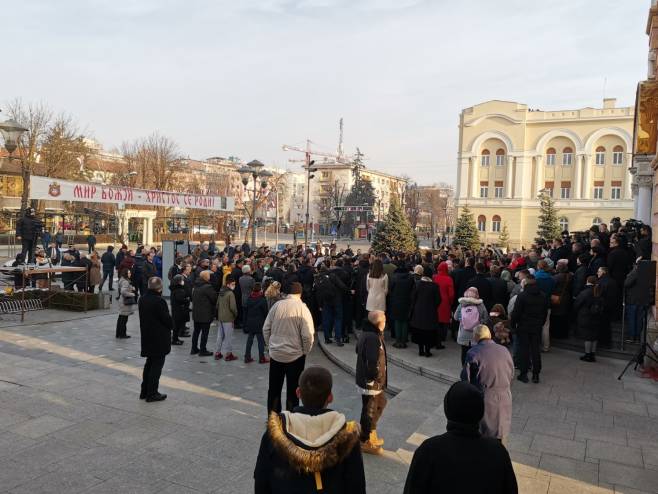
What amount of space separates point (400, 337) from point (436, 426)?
391 centimetres

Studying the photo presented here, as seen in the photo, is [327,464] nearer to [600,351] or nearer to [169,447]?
[169,447]

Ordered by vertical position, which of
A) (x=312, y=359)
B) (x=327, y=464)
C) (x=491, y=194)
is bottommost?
(x=312, y=359)

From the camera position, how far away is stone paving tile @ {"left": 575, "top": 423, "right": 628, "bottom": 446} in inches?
244

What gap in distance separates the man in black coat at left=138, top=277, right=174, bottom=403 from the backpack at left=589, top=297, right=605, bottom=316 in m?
7.12

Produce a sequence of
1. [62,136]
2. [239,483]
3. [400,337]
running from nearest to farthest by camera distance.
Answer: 1. [239,483]
2. [400,337]
3. [62,136]

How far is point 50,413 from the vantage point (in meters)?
6.89

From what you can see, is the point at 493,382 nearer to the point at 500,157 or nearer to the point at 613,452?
the point at 613,452

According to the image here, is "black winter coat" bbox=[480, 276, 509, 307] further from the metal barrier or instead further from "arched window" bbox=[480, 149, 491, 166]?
"arched window" bbox=[480, 149, 491, 166]

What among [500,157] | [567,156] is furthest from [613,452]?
[567,156]

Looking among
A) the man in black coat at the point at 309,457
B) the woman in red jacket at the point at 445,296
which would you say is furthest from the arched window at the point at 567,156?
the man in black coat at the point at 309,457

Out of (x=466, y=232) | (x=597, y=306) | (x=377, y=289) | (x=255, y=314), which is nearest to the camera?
(x=597, y=306)

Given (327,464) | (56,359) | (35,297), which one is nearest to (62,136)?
(35,297)

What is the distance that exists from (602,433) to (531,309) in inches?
87.6

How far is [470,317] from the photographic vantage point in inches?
311
